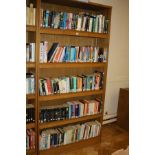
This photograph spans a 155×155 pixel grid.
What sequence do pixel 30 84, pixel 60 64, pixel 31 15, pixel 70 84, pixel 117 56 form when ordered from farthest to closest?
pixel 117 56, pixel 70 84, pixel 60 64, pixel 30 84, pixel 31 15

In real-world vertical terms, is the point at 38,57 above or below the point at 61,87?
above

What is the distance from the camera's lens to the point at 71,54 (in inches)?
105

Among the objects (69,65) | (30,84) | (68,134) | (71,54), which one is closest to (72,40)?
(71,54)

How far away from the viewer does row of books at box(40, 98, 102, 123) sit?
2609 mm

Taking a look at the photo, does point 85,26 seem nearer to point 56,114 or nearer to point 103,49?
point 103,49

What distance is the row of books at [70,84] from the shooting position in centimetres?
254

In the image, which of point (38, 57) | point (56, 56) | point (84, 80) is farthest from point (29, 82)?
point (84, 80)

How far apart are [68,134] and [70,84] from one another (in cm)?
73

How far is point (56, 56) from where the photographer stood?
8.39 feet

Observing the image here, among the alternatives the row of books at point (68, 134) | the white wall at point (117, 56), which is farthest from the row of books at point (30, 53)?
the white wall at point (117, 56)

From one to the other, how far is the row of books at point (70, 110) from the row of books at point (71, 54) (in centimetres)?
→ 65

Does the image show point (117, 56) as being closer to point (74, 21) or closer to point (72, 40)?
point (72, 40)

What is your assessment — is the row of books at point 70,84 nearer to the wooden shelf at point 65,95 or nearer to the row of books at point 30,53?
the wooden shelf at point 65,95
